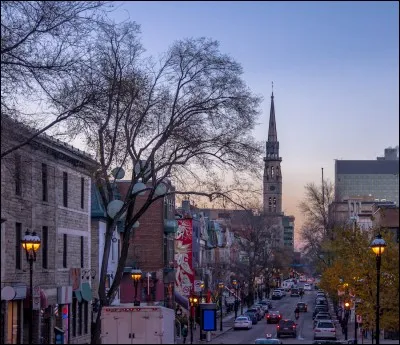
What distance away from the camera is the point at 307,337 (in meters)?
65.5

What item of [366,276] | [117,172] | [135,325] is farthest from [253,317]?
[135,325]

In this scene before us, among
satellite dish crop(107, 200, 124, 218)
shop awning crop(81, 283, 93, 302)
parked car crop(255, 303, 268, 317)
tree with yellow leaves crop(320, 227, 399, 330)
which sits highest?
satellite dish crop(107, 200, 124, 218)

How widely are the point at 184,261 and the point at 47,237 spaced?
31615 mm

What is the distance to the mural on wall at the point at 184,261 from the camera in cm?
7594

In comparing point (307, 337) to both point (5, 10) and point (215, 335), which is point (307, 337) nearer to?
point (215, 335)

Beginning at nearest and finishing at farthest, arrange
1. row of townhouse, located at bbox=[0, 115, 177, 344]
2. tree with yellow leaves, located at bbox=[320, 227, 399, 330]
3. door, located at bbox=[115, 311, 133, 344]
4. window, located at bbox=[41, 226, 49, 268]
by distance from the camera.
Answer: door, located at bbox=[115, 311, 133, 344]
tree with yellow leaves, located at bbox=[320, 227, 399, 330]
row of townhouse, located at bbox=[0, 115, 177, 344]
window, located at bbox=[41, 226, 49, 268]

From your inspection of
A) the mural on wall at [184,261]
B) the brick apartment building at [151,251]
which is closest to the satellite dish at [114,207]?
the brick apartment building at [151,251]

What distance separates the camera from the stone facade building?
1585 inches

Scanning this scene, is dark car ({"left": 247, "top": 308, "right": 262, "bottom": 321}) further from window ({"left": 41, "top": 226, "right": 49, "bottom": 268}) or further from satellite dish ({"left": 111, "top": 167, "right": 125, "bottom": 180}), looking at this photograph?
satellite dish ({"left": 111, "top": 167, "right": 125, "bottom": 180})

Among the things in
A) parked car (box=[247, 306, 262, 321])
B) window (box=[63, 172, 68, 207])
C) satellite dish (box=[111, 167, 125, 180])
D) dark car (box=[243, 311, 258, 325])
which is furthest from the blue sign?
parked car (box=[247, 306, 262, 321])

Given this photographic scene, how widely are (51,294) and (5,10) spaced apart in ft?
70.7

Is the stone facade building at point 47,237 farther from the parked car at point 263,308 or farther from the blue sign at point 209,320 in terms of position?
the parked car at point 263,308

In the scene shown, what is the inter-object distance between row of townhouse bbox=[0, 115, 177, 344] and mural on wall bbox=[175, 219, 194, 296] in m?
8.19

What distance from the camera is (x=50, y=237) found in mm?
47594
